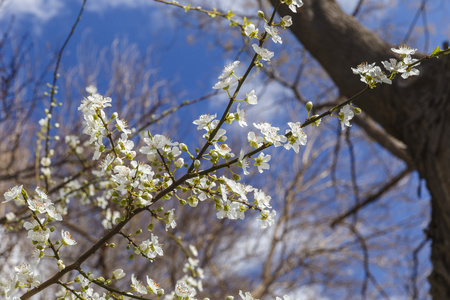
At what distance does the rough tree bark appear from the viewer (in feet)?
7.72

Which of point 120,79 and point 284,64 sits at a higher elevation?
point 120,79

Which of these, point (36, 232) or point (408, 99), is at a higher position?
point (408, 99)

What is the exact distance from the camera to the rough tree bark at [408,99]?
2.35m

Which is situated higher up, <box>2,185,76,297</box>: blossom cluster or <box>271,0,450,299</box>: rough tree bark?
<box>271,0,450,299</box>: rough tree bark

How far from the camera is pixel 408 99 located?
8.42ft


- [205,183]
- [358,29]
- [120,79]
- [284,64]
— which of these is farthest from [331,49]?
[120,79]

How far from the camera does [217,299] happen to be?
6117 millimetres

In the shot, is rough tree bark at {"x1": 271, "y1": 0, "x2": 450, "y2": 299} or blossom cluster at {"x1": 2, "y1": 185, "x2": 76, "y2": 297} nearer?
blossom cluster at {"x1": 2, "y1": 185, "x2": 76, "y2": 297}

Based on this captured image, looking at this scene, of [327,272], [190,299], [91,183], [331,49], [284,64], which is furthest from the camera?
[327,272]

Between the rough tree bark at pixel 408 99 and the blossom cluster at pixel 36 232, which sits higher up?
the rough tree bark at pixel 408 99

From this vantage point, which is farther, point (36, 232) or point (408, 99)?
point (408, 99)

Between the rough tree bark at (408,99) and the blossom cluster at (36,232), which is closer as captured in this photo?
the blossom cluster at (36,232)

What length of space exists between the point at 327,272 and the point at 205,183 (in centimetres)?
671

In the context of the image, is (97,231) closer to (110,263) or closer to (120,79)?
(110,263)
